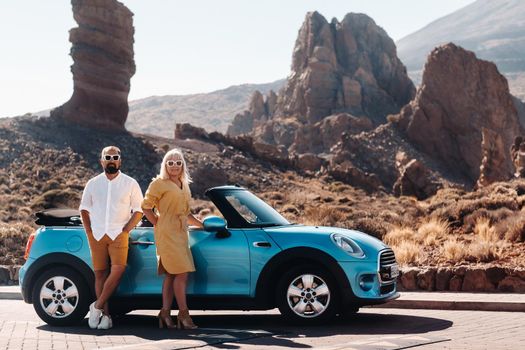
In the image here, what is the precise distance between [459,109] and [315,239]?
326 feet

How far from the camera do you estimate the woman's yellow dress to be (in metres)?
10.2

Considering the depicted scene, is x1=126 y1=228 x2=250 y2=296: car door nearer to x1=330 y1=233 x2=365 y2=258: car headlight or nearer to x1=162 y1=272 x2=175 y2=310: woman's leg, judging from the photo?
x1=162 y1=272 x2=175 y2=310: woman's leg

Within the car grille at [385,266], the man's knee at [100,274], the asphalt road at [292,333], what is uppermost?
the man's knee at [100,274]

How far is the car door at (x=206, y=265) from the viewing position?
1040 cm

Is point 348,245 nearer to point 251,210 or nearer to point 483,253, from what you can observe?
point 251,210

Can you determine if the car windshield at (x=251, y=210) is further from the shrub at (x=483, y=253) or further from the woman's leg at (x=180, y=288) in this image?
the shrub at (x=483, y=253)

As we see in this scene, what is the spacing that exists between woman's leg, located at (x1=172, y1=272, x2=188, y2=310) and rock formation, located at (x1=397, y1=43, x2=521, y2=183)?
9714 cm

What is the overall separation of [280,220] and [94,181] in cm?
225

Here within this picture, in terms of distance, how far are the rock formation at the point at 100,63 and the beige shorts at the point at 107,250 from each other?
68.0m

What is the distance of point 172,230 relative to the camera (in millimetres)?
10234

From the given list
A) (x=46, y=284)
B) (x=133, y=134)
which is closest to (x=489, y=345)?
(x=46, y=284)

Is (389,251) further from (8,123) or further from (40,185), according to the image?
(8,123)

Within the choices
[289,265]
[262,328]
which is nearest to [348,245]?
[289,265]

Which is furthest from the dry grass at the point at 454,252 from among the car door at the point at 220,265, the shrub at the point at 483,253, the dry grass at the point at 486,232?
the car door at the point at 220,265
